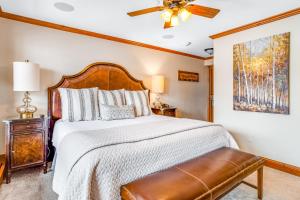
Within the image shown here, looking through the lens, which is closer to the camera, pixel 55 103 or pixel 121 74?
pixel 55 103

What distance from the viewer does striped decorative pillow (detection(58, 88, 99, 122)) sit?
262cm

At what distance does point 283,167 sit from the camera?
104 inches

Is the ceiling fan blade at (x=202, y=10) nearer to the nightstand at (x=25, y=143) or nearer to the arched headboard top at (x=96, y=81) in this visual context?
the arched headboard top at (x=96, y=81)

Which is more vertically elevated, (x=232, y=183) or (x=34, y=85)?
(x=34, y=85)

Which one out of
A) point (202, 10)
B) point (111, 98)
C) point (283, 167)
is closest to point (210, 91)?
point (283, 167)

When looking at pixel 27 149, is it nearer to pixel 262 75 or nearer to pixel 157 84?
pixel 157 84

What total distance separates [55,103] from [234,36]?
11.6ft

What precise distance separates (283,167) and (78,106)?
10.8 ft

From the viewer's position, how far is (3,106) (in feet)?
8.50

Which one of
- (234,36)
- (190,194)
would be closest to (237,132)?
(234,36)

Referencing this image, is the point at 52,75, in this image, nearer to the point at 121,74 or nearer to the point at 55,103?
the point at 55,103

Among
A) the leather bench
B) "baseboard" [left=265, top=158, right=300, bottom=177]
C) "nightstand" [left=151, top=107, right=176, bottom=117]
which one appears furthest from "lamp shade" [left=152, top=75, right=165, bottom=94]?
"baseboard" [left=265, top=158, right=300, bottom=177]

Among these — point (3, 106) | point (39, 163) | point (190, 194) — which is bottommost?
point (39, 163)

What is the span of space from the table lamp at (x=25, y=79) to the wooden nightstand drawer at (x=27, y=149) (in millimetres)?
329
